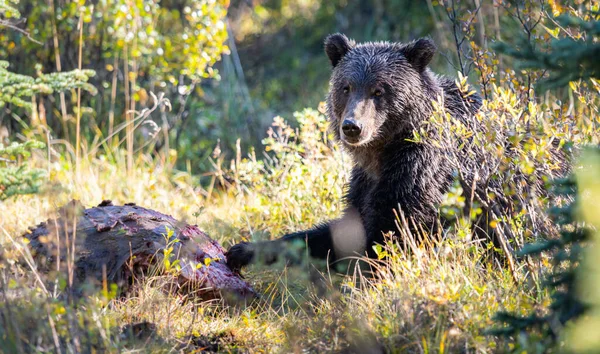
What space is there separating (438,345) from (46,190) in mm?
1890

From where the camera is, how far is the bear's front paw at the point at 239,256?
4727 millimetres

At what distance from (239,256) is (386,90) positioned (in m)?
1.58

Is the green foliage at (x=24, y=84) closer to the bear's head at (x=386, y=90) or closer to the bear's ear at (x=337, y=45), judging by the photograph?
the bear's ear at (x=337, y=45)

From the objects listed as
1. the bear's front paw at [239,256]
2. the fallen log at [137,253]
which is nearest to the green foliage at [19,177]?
the fallen log at [137,253]

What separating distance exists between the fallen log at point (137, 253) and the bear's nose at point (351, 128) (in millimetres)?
1208

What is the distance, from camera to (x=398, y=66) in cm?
515

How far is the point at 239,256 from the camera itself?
4.74m

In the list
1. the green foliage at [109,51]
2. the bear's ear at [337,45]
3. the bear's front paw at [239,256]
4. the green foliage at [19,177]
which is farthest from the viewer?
the green foliage at [109,51]

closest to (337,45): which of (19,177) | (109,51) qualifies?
(19,177)

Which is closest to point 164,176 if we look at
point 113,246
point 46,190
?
point 113,246

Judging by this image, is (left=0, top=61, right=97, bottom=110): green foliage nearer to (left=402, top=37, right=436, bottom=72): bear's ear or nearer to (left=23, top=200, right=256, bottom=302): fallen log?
(left=23, top=200, right=256, bottom=302): fallen log

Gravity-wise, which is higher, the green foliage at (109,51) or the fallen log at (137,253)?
the green foliage at (109,51)

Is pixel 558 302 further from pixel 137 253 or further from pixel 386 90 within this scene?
pixel 386 90

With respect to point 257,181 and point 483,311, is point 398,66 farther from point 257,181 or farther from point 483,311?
point 483,311
